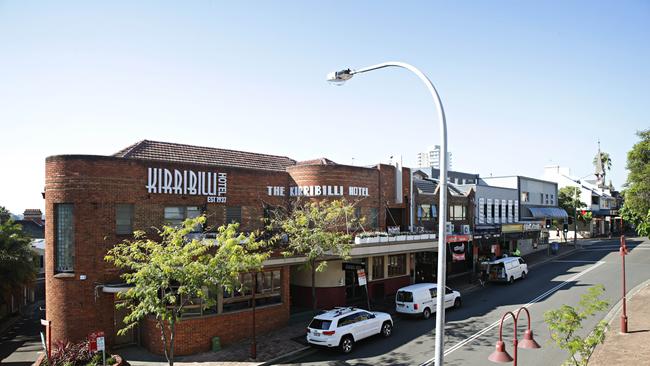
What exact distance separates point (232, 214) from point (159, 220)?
4296mm

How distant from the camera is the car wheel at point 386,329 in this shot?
65.9 feet

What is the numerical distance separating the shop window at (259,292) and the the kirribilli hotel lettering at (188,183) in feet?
15.6

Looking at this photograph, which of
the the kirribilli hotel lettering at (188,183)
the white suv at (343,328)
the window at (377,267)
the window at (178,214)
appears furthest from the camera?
the window at (377,267)

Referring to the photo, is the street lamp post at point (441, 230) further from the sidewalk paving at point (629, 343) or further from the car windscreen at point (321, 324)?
the sidewalk paving at point (629, 343)

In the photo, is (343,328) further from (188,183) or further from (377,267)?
(377,267)

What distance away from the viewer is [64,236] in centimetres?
1880

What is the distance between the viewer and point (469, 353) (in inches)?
687

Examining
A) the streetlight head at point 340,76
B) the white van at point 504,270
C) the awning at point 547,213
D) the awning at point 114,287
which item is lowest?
the white van at point 504,270

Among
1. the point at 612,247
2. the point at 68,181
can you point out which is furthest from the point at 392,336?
the point at 612,247

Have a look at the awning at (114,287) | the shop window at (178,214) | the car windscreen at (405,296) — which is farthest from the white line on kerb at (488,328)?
the shop window at (178,214)

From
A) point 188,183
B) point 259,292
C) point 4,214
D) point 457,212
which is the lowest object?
point 259,292

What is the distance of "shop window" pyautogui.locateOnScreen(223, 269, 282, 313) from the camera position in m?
20.0

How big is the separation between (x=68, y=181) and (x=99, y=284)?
182 inches

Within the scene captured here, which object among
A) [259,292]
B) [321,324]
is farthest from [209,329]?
[321,324]
